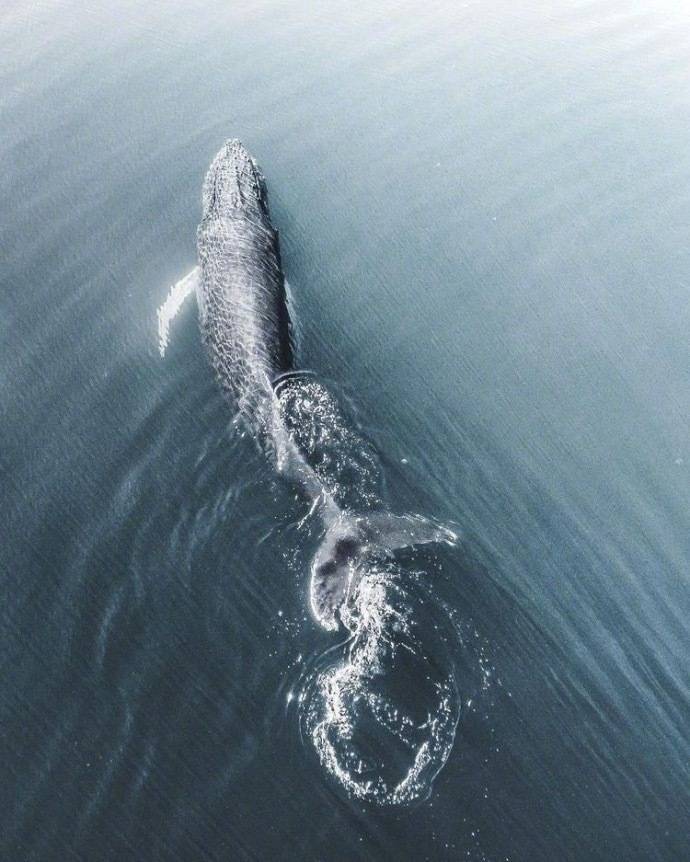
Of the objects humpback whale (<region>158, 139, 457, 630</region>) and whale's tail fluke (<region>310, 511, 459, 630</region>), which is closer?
whale's tail fluke (<region>310, 511, 459, 630</region>)

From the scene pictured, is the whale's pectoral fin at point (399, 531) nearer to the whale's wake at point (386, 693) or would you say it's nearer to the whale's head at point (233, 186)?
the whale's wake at point (386, 693)

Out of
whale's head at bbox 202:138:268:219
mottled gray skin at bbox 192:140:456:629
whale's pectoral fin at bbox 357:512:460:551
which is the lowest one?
whale's pectoral fin at bbox 357:512:460:551

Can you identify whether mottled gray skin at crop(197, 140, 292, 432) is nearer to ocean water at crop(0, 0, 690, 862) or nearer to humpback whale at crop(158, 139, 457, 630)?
humpback whale at crop(158, 139, 457, 630)

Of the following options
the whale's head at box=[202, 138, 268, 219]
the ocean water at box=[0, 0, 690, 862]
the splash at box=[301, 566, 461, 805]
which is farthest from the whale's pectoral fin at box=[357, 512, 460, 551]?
the whale's head at box=[202, 138, 268, 219]

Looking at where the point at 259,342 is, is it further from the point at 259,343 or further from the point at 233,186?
the point at 233,186

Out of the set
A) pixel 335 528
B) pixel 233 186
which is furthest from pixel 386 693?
pixel 233 186

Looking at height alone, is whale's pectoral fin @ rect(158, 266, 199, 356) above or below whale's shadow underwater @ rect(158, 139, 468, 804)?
above

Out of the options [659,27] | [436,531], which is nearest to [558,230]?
[436,531]
